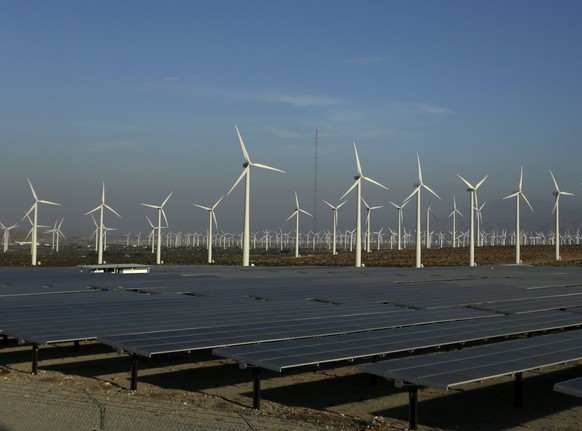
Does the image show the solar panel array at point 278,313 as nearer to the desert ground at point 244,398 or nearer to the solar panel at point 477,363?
the desert ground at point 244,398

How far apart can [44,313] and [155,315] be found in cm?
433

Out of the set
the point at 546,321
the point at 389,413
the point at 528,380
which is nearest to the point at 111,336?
the point at 389,413

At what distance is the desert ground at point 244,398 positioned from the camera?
57.0 ft

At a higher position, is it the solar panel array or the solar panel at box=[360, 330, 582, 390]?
the solar panel array

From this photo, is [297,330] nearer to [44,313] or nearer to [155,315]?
[155,315]

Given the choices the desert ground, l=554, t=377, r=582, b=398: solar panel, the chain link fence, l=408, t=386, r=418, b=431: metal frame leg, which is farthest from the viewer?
the desert ground

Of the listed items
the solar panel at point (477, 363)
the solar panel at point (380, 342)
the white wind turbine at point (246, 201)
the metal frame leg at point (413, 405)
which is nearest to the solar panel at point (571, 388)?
the solar panel at point (477, 363)

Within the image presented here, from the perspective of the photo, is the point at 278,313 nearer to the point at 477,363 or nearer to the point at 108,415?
the point at 477,363

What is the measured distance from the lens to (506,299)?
35469 mm

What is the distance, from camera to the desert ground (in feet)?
57.0

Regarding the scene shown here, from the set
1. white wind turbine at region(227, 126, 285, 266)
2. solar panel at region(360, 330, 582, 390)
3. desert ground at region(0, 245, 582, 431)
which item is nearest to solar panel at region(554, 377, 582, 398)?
solar panel at region(360, 330, 582, 390)

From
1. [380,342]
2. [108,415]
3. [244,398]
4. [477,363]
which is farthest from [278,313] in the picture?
[108,415]

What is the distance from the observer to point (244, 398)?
20.5 metres

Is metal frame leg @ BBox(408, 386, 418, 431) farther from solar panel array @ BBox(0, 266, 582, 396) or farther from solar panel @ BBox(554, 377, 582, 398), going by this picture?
solar panel @ BBox(554, 377, 582, 398)
